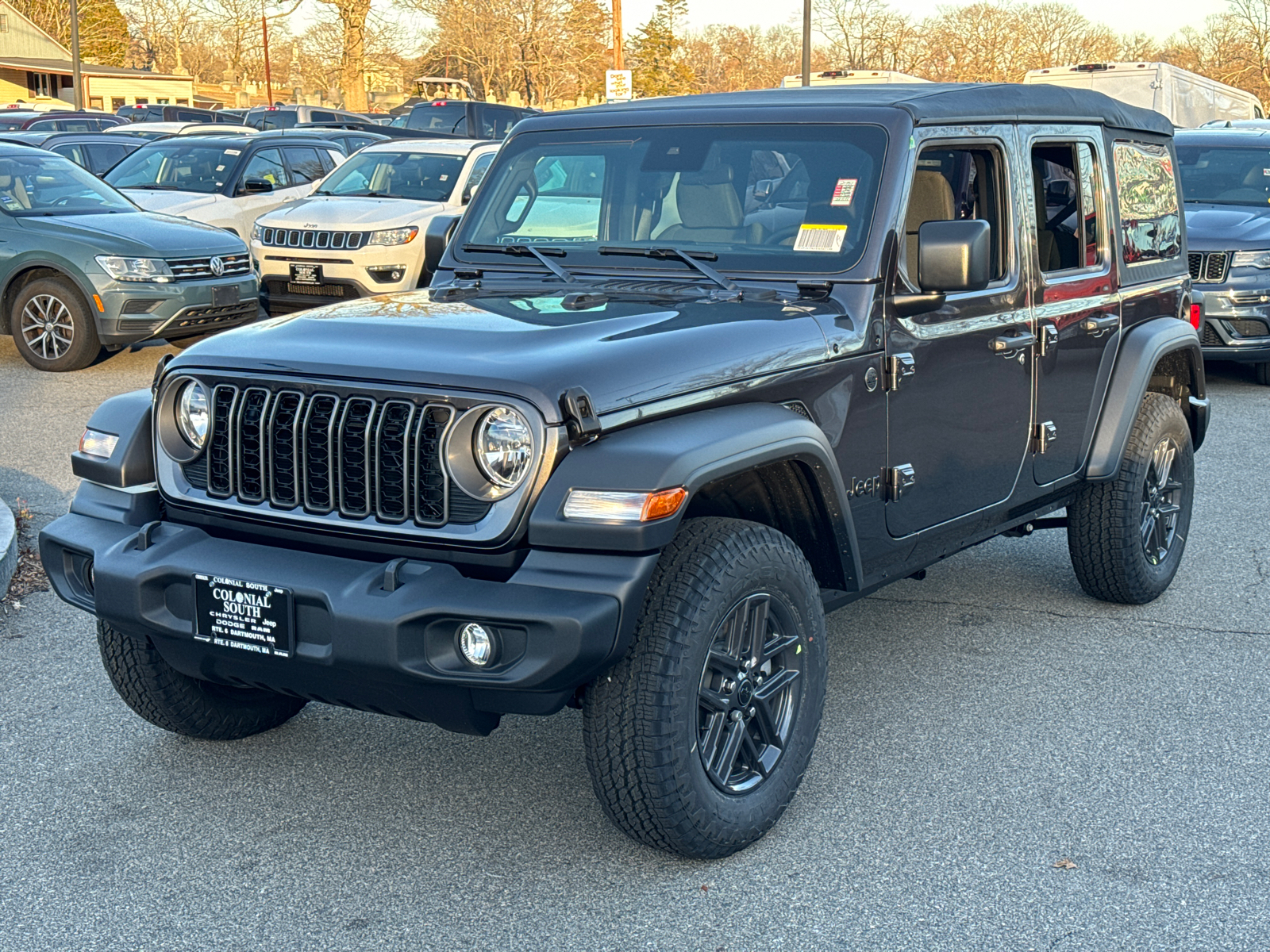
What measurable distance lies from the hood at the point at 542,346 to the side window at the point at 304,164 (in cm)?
1161

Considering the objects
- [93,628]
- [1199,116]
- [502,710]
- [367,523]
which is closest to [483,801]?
[502,710]

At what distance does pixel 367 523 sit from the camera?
132 inches

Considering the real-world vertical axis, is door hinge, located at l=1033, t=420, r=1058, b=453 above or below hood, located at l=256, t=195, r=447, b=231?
below

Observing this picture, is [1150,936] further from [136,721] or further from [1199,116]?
[1199,116]

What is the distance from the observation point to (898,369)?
416 centimetres

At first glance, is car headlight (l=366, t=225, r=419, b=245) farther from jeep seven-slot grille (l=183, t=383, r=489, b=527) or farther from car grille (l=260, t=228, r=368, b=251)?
jeep seven-slot grille (l=183, t=383, r=489, b=527)

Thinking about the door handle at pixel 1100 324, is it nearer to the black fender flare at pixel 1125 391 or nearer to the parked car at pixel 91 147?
the black fender flare at pixel 1125 391

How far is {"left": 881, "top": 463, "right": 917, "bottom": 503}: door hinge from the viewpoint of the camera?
13.6ft

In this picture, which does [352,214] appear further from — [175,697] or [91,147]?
[175,697]

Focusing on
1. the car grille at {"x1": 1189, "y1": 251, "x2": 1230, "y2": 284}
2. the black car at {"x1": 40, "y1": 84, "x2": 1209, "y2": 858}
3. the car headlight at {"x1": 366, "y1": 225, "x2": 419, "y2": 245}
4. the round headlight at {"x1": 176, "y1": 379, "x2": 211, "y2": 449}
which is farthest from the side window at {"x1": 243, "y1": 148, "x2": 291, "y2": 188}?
the round headlight at {"x1": 176, "y1": 379, "x2": 211, "y2": 449}

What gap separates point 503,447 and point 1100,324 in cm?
283

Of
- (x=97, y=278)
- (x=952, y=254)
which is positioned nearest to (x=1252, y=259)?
(x=952, y=254)

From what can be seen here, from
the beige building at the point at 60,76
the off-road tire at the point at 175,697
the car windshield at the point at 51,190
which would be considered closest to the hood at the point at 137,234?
the car windshield at the point at 51,190

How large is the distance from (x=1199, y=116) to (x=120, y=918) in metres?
25.7
